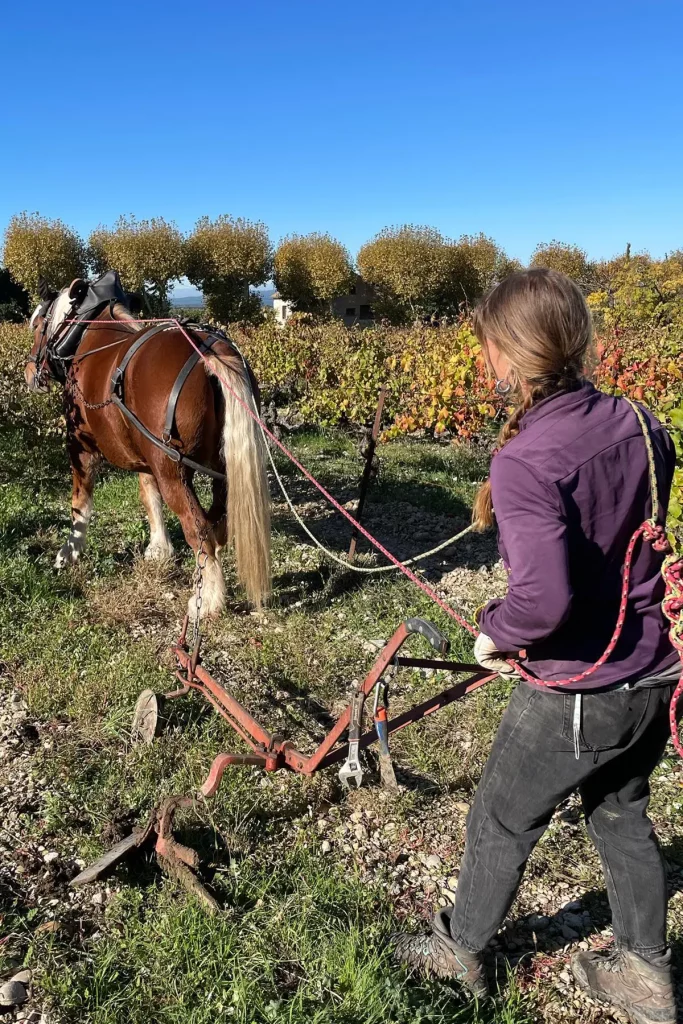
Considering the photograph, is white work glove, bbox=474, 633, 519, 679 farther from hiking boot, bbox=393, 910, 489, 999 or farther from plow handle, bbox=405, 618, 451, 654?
hiking boot, bbox=393, 910, 489, 999

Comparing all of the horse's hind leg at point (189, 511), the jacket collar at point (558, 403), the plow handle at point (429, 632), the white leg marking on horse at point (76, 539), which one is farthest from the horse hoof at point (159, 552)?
the jacket collar at point (558, 403)

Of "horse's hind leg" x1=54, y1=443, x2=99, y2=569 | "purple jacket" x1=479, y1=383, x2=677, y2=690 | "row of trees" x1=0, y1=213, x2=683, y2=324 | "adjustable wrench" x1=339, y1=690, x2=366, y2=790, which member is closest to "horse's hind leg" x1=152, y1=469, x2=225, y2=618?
"horse's hind leg" x1=54, y1=443, x2=99, y2=569

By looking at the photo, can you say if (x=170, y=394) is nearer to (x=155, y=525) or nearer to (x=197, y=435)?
(x=197, y=435)

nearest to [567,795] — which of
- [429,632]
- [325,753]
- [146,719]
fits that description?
[429,632]

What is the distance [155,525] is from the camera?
5.45 m

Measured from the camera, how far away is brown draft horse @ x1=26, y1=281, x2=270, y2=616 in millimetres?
4066

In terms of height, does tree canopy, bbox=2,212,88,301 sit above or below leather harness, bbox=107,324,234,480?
above

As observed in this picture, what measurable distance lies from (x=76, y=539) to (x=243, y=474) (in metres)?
1.98

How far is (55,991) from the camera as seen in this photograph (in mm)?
2049

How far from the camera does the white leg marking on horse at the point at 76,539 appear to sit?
5168mm

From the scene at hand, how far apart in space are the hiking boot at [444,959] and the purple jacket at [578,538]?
3.04ft

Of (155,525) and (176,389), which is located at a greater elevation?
(176,389)

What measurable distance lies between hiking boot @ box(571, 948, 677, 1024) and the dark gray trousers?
46mm

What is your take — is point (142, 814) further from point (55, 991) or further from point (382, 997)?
point (382, 997)
